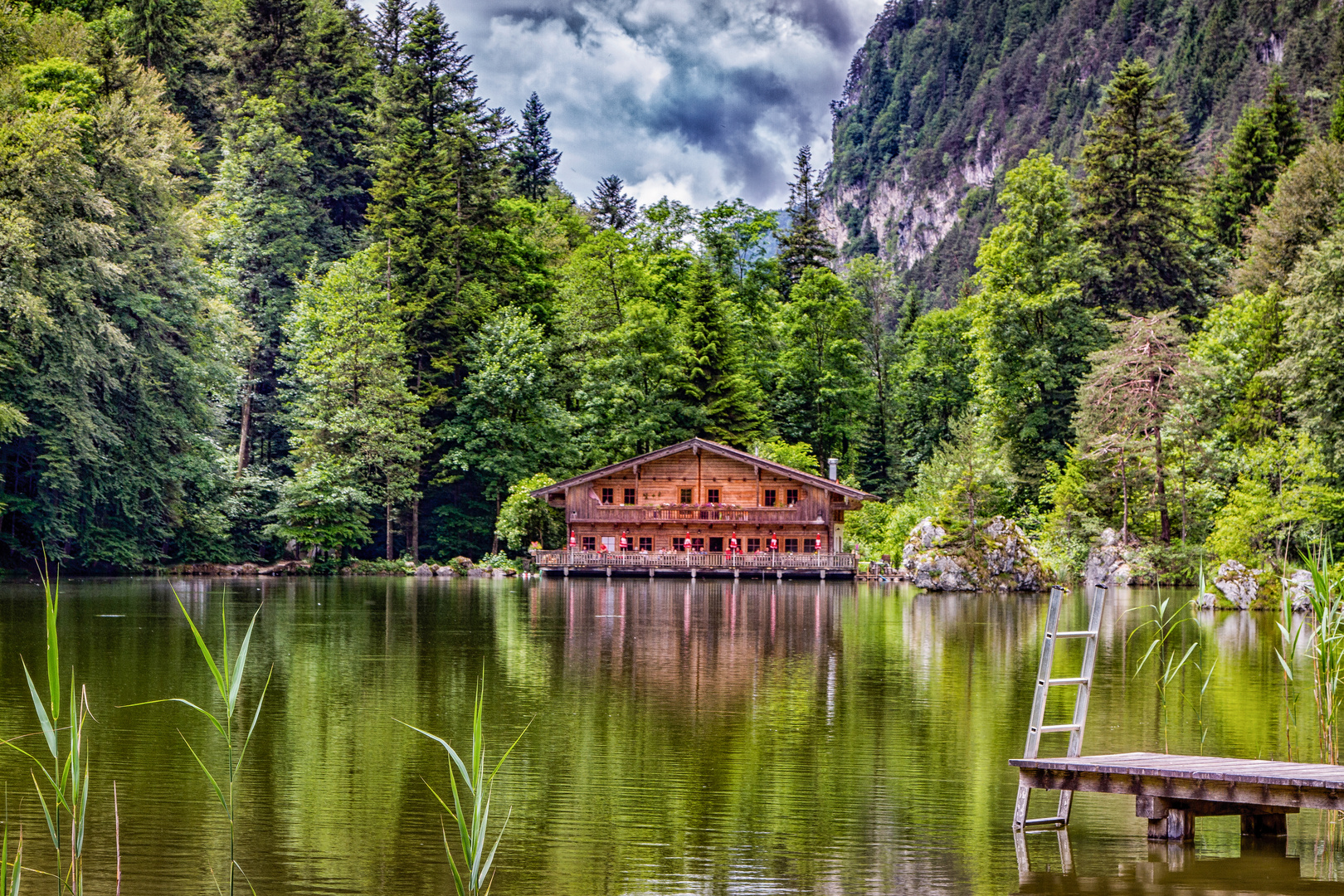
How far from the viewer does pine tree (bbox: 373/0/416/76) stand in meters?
67.4

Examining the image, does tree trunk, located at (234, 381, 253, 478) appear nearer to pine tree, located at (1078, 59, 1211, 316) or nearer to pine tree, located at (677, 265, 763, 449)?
pine tree, located at (677, 265, 763, 449)

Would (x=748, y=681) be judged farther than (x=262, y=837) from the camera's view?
Yes

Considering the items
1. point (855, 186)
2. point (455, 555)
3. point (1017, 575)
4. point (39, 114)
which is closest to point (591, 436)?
point (455, 555)

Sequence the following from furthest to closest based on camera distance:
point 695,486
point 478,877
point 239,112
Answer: point 239,112 → point 695,486 → point 478,877

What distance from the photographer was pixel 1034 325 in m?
53.2

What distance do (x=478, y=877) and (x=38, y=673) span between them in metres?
12.7

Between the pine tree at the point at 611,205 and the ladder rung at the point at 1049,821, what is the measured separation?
73164 mm

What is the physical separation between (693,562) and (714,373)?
13844 millimetres

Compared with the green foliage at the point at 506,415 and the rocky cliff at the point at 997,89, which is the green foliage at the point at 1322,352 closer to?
the green foliage at the point at 506,415

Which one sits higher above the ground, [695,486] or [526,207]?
[526,207]

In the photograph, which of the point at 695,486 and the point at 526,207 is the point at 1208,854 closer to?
the point at 695,486

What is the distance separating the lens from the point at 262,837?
27.5 ft

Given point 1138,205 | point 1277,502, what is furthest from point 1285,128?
point 1277,502

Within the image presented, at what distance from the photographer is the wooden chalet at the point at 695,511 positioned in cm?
4872
